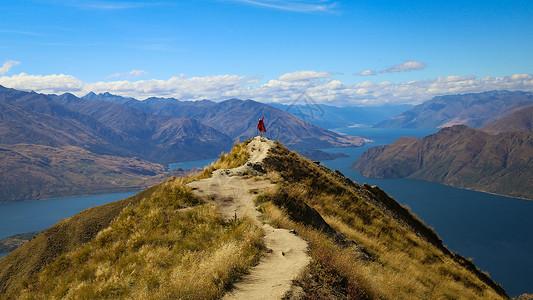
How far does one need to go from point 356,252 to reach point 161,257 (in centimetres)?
938

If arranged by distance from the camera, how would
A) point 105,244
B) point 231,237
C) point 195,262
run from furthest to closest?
point 105,244 → point 231,237 → point 195,262

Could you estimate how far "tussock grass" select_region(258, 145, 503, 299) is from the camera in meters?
9.60

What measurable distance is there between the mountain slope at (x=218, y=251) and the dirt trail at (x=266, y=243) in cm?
19

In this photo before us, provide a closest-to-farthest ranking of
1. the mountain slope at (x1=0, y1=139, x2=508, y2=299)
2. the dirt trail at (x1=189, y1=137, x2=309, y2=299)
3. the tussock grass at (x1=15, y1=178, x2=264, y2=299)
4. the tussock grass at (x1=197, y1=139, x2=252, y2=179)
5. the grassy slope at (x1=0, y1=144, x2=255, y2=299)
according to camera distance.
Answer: the dirt trail at (x1=189, y1=137, x2=309, y2=299)
the tussock grass at (x1=15, y1=178, x2=264, y2=299)
the mountain slope at (x1=0, y1=139, x2=508, y2=299)
the grassy slope at (x1=0, y1=144, x2=255, y2=299)
the tussock grass at (x1=197, y1=139, x2=252, y2=179)

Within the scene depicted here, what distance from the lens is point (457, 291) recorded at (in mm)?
17797

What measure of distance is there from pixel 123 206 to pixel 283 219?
1358cm

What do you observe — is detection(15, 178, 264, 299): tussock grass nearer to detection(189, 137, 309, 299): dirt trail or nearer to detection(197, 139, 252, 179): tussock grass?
detection(189, 137, 309, 299): dirt trail

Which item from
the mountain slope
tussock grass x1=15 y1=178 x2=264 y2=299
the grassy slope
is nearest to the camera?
tussock grass x1=15 y1=178 x2=264 y2=299

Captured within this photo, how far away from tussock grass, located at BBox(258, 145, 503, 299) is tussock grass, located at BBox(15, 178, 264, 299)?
7.83ft

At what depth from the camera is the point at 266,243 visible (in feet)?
39.8

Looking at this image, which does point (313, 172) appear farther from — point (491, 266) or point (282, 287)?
point (491, 266)

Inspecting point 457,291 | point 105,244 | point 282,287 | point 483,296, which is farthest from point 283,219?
point 483,296

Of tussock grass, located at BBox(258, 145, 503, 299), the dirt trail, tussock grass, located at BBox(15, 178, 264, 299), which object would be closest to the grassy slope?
tussock grass, located at BBox(15, 178, 264, 299)

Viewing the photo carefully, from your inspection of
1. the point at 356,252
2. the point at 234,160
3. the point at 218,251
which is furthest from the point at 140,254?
the point at 234,160
